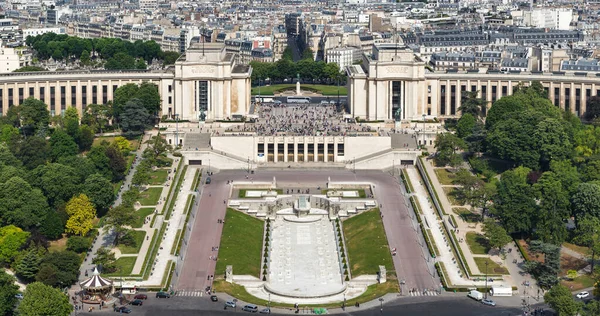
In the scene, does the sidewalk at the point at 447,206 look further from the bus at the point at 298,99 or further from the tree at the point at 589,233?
the bus at the point at 298,99

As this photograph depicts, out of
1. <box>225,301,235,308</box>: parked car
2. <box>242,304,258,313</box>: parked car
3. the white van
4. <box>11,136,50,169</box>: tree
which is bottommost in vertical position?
<box>242,304,258,313</box>: parked car

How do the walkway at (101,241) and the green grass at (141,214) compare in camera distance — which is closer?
the walkway at (101,241)

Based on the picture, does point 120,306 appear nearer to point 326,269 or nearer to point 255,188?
point 326,269

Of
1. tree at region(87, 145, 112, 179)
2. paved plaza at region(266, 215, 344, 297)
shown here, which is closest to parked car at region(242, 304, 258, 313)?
paved plaza at region(266, 215, 344, 297)

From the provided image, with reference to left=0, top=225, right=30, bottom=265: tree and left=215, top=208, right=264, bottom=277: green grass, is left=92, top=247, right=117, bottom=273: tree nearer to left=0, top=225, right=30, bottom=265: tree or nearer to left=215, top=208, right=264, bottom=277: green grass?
left=0, top=225, right=30, bottom=265: tree

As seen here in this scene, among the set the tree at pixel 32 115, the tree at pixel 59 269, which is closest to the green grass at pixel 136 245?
the tree at pixel 59 269

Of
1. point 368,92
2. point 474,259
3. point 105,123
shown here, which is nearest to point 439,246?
point 474,259
